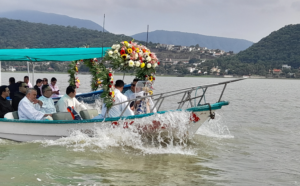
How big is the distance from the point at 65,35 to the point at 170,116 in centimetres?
8513

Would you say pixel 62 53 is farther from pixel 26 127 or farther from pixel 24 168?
pixel 24 168

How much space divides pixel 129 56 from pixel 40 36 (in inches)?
3216

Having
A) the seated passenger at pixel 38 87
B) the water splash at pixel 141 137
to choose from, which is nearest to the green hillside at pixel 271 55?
the seated passenger at pixel 38 87

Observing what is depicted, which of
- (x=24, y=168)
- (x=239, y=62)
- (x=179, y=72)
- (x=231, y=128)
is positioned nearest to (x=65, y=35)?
(x=179, y=72)

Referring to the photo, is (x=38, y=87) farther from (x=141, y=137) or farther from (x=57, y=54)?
(x=141, y=137)

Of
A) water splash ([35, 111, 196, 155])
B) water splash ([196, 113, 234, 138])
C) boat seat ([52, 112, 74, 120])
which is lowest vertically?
water splash ([196, 113, 234, 138])

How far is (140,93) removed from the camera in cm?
970

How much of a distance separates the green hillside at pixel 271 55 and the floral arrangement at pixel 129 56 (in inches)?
2782

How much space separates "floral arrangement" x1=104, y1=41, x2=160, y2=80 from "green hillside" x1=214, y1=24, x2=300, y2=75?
7067 centimetres

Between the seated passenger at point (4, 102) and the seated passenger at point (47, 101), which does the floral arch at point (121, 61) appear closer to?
the seated passenger at point (47, 101)

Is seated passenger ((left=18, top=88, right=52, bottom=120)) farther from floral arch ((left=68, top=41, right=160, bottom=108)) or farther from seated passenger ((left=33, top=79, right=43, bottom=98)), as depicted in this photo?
seated passenger ((left=33, top=79, right=43, bottom=98))

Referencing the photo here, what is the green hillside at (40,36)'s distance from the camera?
7475cm

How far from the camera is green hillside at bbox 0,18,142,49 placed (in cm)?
7475

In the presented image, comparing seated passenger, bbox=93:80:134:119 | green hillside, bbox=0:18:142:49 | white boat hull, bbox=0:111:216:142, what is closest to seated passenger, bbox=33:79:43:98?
white boat hull, bbox=0:111:216:142
